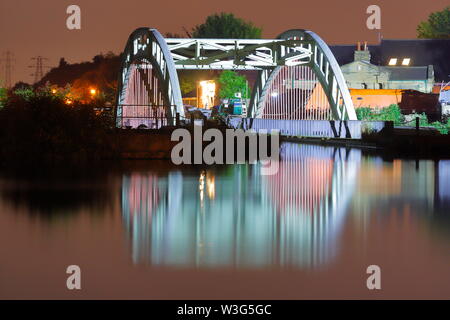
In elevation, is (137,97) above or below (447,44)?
below

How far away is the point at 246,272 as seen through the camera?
1136cm

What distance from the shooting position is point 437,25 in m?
155

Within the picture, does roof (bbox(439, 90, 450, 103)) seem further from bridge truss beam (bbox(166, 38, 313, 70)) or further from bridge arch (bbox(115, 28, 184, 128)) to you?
bridge arch (bbox(115, 28, 184, 128))

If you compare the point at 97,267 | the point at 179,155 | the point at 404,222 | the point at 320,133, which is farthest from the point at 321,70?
the point at 97,267

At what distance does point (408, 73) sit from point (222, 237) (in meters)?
86.7

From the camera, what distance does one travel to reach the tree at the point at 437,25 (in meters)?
154

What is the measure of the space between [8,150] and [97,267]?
71.3ft

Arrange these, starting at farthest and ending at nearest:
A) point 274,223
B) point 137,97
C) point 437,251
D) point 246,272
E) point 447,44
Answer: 1. point 447,44
2. point 137,97
3. point 274,223
4. point 437,251
5. point 246,272

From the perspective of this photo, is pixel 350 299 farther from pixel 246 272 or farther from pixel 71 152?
pixel 71 152

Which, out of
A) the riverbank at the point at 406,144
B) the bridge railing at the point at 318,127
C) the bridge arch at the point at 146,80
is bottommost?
the riverbank at the point at 406,144

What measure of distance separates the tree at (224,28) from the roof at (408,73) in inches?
2186

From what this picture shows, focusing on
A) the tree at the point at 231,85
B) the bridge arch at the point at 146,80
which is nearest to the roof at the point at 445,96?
the bridge arch at the point at 146,80

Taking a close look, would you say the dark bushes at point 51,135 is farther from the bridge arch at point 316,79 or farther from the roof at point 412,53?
the roof at point 412,53
